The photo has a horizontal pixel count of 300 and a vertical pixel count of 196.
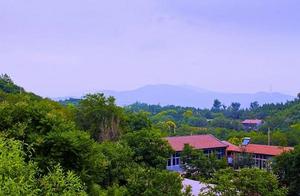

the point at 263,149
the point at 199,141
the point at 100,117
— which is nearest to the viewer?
the point at 100,117

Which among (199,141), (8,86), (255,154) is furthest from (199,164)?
(8,86)

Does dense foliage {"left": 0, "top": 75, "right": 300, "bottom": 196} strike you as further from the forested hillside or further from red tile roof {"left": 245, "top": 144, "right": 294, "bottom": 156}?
red tile roof {"left": 245, "top": 144, "right": 294, "bottom": 156}

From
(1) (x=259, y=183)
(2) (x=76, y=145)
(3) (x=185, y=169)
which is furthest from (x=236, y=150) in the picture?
(2) (x=76, y=145)

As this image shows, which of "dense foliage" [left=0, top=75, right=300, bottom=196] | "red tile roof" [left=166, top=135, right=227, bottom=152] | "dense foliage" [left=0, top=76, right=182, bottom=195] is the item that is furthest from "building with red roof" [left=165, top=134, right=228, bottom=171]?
"dense foliage" [left=0, top=76, right=182, bottom=195]

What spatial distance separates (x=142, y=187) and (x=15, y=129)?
3.63m

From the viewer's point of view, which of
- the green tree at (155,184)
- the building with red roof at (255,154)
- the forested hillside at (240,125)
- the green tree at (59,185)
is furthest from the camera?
the forested hillside at (240,125)

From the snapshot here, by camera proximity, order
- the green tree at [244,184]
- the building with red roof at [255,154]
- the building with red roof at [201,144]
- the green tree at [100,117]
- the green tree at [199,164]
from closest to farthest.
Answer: the green tree at [244,184] < the green tree at [199,164] < the green tree at [100,117] < the building with red roof at [255,154] < the building with red roof at [201,144]

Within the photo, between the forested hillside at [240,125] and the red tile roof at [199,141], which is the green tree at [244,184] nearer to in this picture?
the forested hillside at [240,125]

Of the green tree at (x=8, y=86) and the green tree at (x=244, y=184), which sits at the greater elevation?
the green tree at (x=8, y=86)

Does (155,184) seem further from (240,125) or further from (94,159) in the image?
(240,125)

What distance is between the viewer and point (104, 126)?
22.7 metres

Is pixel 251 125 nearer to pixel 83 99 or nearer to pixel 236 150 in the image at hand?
pixel 236 150

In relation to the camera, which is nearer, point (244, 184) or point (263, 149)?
point (244, 184)

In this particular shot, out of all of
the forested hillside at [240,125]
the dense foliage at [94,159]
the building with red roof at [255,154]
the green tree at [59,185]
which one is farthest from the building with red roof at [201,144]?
the green tree at [59,185]
